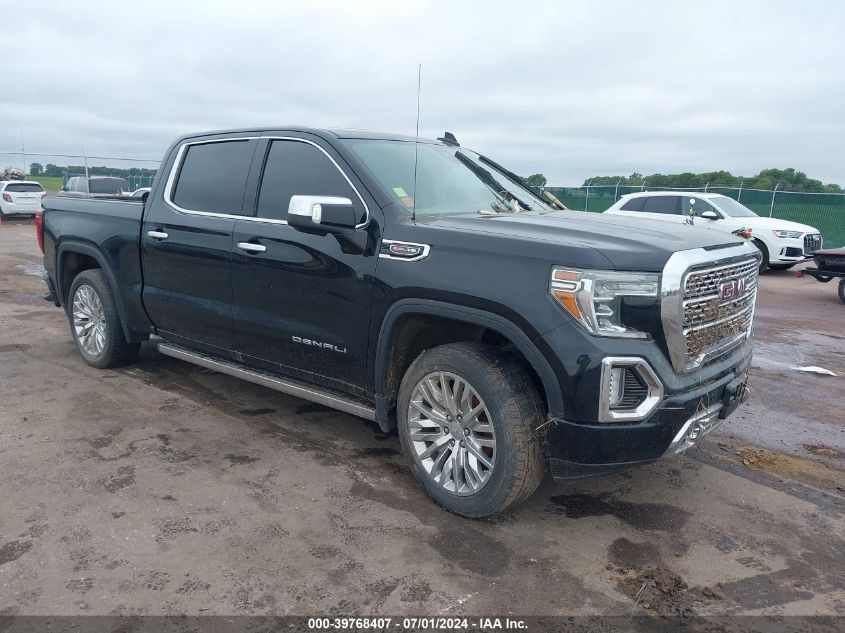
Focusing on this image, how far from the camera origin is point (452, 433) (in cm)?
359

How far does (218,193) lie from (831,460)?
4420 mm

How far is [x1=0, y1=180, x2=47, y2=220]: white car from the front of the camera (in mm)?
24188

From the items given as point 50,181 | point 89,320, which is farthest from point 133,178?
point 89,320

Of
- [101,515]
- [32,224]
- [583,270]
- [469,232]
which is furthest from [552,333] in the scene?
[32,224]

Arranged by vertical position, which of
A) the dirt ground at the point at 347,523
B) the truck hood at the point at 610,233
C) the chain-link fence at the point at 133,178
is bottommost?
the dirt ground at the point at 347,523

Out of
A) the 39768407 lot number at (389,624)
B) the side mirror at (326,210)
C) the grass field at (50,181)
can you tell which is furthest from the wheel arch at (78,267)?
the grass field at (50,181)

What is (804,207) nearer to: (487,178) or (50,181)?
(487,178)

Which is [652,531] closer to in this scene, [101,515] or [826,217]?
[101,515]

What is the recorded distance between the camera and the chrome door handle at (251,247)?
4.32m

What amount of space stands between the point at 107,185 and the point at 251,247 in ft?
71.8

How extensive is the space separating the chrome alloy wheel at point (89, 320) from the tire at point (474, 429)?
3440 millimetres

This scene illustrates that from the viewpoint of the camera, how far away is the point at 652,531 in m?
3.50

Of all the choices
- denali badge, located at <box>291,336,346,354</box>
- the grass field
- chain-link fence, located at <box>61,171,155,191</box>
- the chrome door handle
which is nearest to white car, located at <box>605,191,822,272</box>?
the chrome door handle

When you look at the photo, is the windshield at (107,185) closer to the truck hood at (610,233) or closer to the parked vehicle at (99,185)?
the parked vehicle at (99,185)
